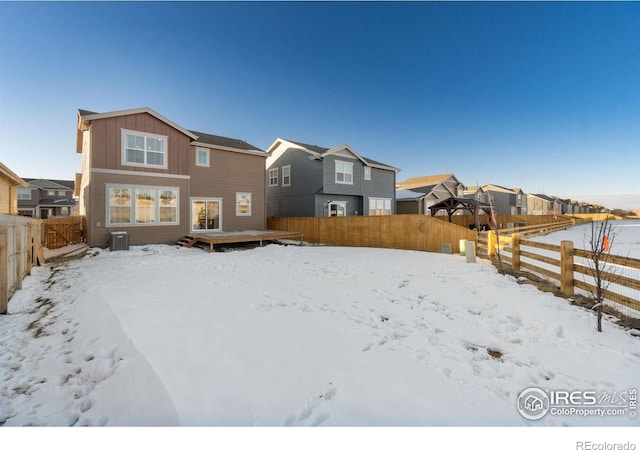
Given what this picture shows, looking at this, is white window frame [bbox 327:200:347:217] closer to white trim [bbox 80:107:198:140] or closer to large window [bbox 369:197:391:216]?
large window [bbox 369:197:391:216]

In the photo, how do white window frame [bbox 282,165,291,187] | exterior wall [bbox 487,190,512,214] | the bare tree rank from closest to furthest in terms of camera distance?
the bare tree → white window frame [bbox 282,165,291,187] → exterior wall [bbox 487,190,512,214]

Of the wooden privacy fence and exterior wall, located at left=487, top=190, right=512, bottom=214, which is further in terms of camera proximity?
exterior wall, located at left=487, top=190, right=512, bottom=214

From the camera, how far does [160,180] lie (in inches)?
556

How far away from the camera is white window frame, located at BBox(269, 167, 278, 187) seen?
2381 centimetres

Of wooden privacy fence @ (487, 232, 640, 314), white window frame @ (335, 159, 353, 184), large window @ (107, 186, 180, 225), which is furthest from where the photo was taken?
white window frame @ (335, 159, 353, 184)

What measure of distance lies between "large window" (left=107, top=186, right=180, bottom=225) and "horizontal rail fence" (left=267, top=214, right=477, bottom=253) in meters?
7.23

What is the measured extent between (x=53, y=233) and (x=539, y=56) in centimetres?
2145

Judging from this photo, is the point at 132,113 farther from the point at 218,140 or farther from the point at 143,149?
the point at 218,140

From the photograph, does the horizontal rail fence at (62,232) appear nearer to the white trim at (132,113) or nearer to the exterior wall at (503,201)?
the white trim at (132,113)

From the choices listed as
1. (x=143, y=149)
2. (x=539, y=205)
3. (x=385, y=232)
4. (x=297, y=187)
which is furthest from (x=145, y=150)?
(x=539, y=205)

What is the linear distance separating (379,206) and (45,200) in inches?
2160

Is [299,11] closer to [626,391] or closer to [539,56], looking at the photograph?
[539,56]

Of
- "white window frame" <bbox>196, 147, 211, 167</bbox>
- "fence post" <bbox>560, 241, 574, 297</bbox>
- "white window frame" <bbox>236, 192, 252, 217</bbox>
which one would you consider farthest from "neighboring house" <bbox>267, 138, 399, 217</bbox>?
"fence post" <bbox>560, 241, 574, 297</bbox>
